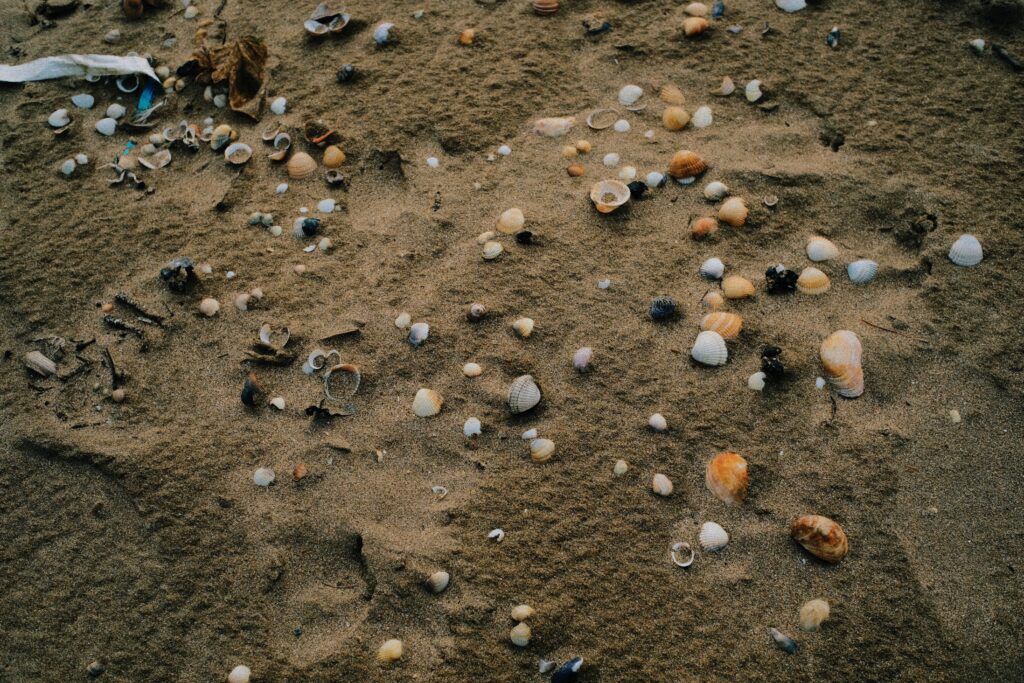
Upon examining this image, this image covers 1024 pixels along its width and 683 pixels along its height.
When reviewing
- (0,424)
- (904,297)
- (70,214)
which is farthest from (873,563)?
(70,214)

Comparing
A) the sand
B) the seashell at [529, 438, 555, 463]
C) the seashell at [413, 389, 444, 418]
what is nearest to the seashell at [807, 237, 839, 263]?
the sand

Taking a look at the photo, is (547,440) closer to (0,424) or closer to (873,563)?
(873,563)

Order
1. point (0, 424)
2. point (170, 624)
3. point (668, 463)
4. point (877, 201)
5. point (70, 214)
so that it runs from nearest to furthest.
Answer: point (170, 624) < point (668, 463) < point (0, 424) < point (877, 201) < point (70, 214)

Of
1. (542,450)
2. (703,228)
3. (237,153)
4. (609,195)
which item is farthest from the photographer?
(237,153)

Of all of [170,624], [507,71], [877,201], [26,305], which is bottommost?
[170,624]

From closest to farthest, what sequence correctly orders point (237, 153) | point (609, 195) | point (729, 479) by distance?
point (729, 479) < point (609, 195) < point (237, 153)

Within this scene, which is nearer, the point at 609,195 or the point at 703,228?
the point at 703,228

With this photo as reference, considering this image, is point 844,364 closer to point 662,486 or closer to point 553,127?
point 662,486

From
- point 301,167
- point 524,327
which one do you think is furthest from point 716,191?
point 301,167
